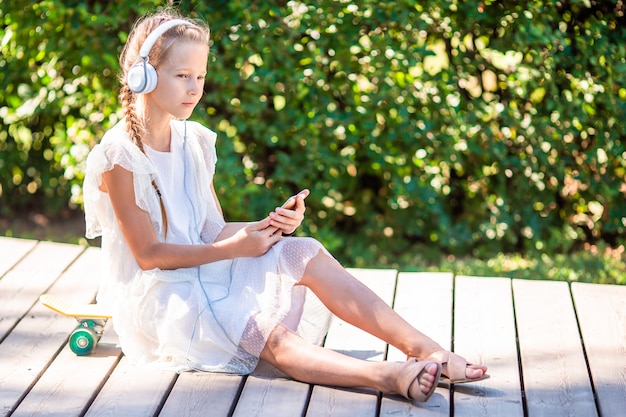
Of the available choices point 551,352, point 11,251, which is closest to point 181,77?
point 551,352

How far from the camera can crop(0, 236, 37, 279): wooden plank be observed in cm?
413

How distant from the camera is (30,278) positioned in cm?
399

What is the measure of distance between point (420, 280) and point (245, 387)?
1261 mm

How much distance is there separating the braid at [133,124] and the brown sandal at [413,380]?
921 millimetres

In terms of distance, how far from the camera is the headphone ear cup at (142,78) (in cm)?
298

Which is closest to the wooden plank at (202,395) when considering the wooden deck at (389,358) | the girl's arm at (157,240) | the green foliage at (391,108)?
the wooden deck at (389,358)

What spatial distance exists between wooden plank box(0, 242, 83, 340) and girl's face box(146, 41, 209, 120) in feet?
3.41

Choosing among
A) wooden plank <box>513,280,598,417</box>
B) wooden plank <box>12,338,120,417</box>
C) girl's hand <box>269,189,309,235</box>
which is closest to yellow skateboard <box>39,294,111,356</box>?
wooden plank <box>12,338,120,417</box>

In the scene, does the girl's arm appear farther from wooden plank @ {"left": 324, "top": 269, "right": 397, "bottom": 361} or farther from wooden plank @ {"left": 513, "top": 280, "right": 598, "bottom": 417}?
wooden plank @ {"left": 513, "top": 280, "right": 598, "bottom": 417}

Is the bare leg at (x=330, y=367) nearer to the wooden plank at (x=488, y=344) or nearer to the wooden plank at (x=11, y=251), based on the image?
the wooden plank at (x=488, y=344)

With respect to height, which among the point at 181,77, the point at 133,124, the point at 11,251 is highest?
the point at 181,77

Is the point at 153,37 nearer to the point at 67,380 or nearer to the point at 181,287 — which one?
the point at 181,287

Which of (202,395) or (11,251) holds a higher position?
(202,395)

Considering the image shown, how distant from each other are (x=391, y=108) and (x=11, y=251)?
186cm
